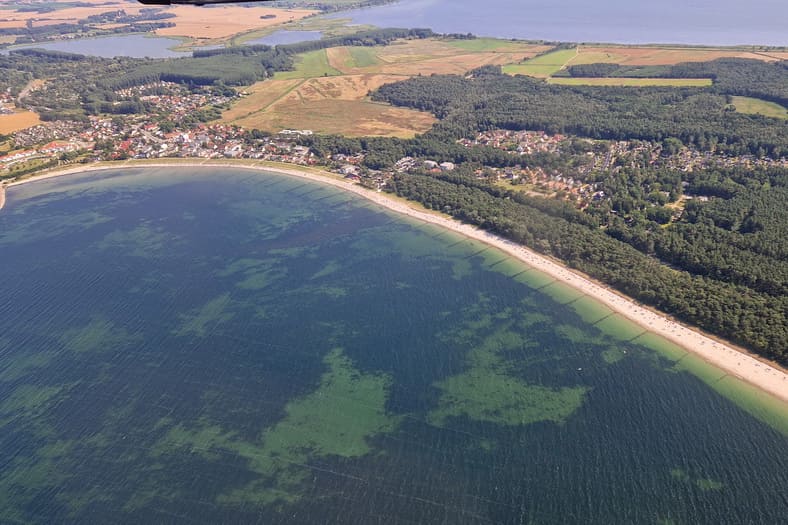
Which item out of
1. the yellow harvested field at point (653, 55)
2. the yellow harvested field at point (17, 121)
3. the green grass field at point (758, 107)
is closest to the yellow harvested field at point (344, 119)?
the yellow harvested field at point (17, 121)

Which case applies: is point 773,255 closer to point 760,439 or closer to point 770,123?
point 760,439

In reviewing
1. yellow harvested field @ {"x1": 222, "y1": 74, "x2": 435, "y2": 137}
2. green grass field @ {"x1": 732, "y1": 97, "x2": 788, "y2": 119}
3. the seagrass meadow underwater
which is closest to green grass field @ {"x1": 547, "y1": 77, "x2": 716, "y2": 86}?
green grass field @ {"x1": 732, "y1": 97, "x2": 788, "y2": 119}

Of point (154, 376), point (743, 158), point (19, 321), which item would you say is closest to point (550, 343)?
point (154, 376)

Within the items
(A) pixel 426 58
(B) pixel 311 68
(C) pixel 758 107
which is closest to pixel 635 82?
(C) pixel 758 107

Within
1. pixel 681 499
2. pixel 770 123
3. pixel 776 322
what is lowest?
pixel 681 499

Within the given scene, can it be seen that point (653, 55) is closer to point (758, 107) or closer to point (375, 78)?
point (758, 107)

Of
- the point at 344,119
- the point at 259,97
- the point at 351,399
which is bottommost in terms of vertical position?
the point at 351,399
